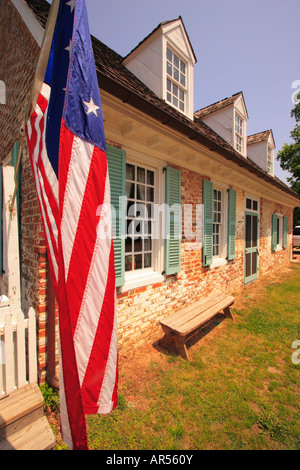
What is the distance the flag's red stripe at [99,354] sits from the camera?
4.67ft

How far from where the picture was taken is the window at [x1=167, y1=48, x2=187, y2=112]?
14.1 ft

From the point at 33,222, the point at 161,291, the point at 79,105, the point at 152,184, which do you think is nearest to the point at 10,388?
the point at 33,222

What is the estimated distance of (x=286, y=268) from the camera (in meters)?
10.9

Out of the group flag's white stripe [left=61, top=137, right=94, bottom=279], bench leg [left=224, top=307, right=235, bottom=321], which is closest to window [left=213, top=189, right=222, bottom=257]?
bench leg [left=224, top=307, right=235, bottom=321]

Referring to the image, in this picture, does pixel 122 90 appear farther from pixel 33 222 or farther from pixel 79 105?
pixel 33 222

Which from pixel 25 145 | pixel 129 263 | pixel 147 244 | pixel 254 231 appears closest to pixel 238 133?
pixel 254 231

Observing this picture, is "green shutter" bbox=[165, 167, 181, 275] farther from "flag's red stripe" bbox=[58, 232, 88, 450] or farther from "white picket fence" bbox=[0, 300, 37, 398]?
"flag's red stripe" bbox=[58, 232, 88, 450]

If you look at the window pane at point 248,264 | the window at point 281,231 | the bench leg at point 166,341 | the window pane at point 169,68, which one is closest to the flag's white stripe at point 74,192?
the bench leg at point 166,341

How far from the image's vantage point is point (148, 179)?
375 cm

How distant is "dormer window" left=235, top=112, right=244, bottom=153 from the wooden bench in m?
5.49

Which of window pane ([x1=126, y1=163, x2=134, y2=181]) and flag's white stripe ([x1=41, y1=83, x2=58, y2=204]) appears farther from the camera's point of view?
window pane ([x1=126, y1=163, x2=134, y2=181])

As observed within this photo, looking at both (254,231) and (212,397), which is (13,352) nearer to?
(212,397)

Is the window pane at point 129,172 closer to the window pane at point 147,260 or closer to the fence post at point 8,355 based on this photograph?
the window pane at point 147,260

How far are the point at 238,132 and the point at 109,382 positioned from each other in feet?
25.9
